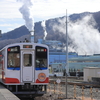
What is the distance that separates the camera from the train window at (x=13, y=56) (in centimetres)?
1678

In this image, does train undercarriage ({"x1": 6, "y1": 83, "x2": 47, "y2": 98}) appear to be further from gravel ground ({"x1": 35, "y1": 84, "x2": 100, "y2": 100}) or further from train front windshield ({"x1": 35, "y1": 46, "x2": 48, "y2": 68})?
gravel ground ({"x1": 35, "y1": 84, "x2": 100, "y2": 100})

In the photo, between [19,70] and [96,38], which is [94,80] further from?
[96,38]

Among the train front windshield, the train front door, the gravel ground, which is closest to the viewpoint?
the train front door

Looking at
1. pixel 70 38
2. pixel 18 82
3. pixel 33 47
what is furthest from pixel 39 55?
pixel 70 38

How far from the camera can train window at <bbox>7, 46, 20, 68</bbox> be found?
1678cm

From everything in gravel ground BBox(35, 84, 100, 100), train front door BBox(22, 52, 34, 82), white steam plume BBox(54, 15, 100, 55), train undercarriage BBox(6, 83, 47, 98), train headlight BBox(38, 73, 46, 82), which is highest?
white steam plume BBox(54, 15, 100, 55)

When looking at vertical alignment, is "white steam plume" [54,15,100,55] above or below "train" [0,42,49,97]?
above

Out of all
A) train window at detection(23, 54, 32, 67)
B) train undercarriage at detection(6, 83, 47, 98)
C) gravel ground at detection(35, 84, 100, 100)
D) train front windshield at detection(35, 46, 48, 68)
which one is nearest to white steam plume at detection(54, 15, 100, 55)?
gravel ground at detection(35, 84, 100, 100)

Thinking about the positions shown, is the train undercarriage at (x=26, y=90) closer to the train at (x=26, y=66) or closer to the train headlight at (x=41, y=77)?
the train at (x=26, y=66)

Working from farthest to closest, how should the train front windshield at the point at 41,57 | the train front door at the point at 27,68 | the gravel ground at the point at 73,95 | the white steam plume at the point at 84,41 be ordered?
the white steam plume at the point at 84,41 → the gravel ground at the point at 73,95 → the train front windshield at the point at 41,57 → the train front door at the point at 27,68

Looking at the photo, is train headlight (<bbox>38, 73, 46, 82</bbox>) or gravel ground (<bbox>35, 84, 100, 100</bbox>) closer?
train headlight (<bbox>38, 73, 46, 82</bbox>)

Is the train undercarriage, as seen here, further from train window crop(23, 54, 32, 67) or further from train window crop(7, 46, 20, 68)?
train window crop(7, 46, 20, 68)

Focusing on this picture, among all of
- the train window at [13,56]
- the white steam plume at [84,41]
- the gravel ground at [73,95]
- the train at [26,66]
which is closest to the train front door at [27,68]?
the train at [26,66]

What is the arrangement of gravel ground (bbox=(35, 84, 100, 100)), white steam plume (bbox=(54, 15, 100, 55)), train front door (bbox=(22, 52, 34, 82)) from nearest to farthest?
1. train front door (bbox=(22, 52, 34, 82))
2. gravel ground (bbox=(35, 84, 100, 100))
3. white steam plume (bbox=(54, 15, 100, 55))
